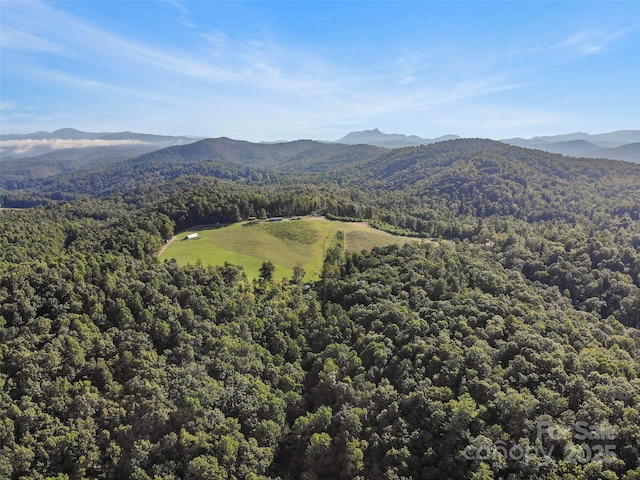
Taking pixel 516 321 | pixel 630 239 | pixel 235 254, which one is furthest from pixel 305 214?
pixel 630 239

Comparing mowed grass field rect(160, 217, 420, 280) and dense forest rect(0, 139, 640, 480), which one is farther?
mowed grass field rect(160, 217, 420, 280)

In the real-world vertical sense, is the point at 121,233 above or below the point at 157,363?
above

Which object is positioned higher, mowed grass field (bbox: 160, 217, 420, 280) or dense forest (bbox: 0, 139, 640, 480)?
mowed grass field (bbox: 160, 217, 420, 280)

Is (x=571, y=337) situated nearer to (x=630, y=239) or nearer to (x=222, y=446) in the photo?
(x=222, y=446)

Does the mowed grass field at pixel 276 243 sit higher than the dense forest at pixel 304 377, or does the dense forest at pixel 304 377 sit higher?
the mowed grass field at pixel 276 243

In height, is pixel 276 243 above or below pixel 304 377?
above

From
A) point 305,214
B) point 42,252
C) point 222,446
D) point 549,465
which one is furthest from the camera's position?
point 305,214

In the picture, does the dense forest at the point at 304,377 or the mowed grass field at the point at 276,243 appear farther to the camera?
the mowed grass field at the point at 276,243

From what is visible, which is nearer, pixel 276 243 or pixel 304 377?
pixel 304 377
